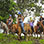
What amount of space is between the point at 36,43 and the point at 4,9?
6.79 m

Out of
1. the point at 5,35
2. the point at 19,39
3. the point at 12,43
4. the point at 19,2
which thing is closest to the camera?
the point at 12,43

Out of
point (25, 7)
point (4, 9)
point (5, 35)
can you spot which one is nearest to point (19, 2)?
point (25, 7)

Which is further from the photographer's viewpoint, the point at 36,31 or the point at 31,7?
the point at 31,7

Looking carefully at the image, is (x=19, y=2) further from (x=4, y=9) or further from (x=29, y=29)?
(x=29, y=29)

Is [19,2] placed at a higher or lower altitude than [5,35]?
higher

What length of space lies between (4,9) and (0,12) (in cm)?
50

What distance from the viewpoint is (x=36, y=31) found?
13742mm

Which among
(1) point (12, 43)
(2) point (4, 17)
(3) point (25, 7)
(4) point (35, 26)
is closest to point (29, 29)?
(4) point (35, 26)

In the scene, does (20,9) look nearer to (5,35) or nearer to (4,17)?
(4,17)

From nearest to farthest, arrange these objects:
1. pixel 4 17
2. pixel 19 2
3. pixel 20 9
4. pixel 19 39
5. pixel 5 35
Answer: pixel 19 39 → pixel 5 35 → pixel 4 17 → pixel 20 9 → pixel 19 2

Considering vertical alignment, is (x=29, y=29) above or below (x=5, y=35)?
above

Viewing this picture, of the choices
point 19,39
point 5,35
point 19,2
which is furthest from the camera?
point 19,2

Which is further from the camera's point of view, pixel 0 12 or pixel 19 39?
pixel 0 12

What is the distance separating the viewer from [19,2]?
19.9 metres
